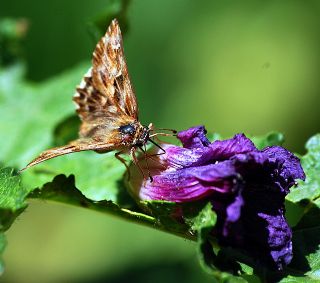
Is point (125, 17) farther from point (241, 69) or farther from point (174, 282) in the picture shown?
point (241, 69)

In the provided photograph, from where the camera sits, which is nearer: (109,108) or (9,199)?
(9,199)

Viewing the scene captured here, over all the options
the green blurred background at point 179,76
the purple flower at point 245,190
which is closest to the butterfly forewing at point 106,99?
the purple flower at point 245,190

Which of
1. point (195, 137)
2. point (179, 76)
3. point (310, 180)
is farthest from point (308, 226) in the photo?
point (179, 76)

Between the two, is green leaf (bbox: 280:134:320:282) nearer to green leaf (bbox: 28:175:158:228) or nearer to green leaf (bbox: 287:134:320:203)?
green leaf (bbox: 287:134:320:203)

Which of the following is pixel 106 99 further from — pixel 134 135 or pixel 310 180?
pixel 310 180

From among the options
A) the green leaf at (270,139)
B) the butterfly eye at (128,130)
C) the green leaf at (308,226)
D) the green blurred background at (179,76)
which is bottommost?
the green leaf at (308,226)

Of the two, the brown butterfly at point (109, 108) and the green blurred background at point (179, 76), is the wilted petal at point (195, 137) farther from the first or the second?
the green blurred background at point (179, 76)
